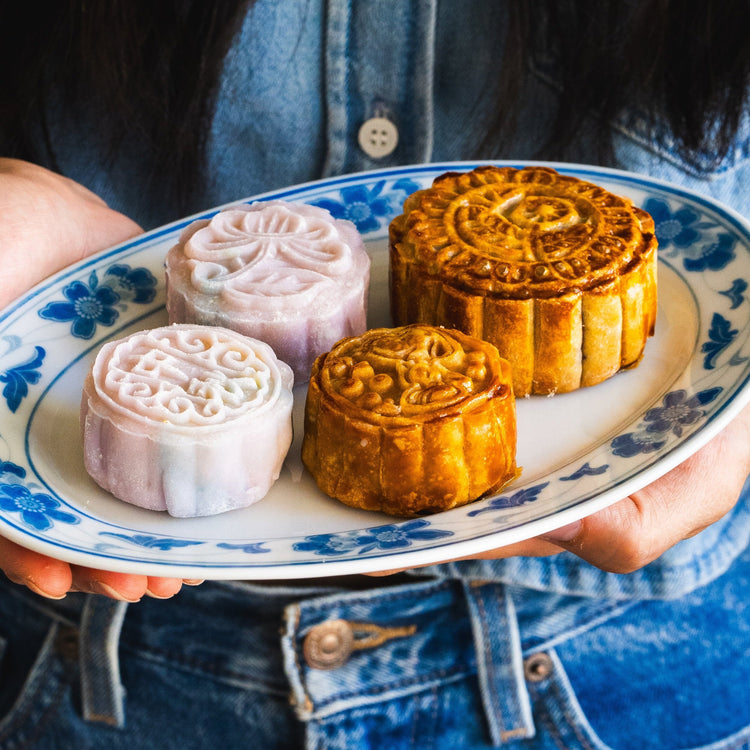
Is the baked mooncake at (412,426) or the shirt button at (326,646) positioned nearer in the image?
the baked mooncake at (412,426)

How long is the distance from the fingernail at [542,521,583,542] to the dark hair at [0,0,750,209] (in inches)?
41.4

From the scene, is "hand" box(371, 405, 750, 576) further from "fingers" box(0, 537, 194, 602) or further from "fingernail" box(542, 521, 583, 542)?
"fingers" box(0, 537, 194, 602)

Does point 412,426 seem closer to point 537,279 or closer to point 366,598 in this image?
point 537,279

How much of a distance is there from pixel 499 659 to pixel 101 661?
0.85m

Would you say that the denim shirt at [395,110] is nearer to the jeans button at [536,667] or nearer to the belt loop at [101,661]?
the jeans button at [536,667]

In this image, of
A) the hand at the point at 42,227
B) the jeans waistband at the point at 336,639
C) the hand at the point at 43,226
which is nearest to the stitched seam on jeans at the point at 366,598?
the jeans waistband at the point at 336,639

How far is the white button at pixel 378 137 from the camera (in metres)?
2.06

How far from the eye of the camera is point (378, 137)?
6.82 feet

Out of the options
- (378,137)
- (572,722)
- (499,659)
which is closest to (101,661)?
(499,659)

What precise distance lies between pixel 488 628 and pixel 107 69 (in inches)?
60.1

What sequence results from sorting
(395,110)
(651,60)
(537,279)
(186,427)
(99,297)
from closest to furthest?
(186,427) → (537,279) → (99,297) → (651,60) → (395,110)

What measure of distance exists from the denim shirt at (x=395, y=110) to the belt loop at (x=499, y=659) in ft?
0.72

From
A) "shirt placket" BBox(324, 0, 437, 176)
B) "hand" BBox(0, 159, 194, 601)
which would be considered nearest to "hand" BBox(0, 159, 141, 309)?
"hand" BBox(0, 159, 194, 601)

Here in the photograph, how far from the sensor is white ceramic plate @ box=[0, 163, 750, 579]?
45.6 inches
